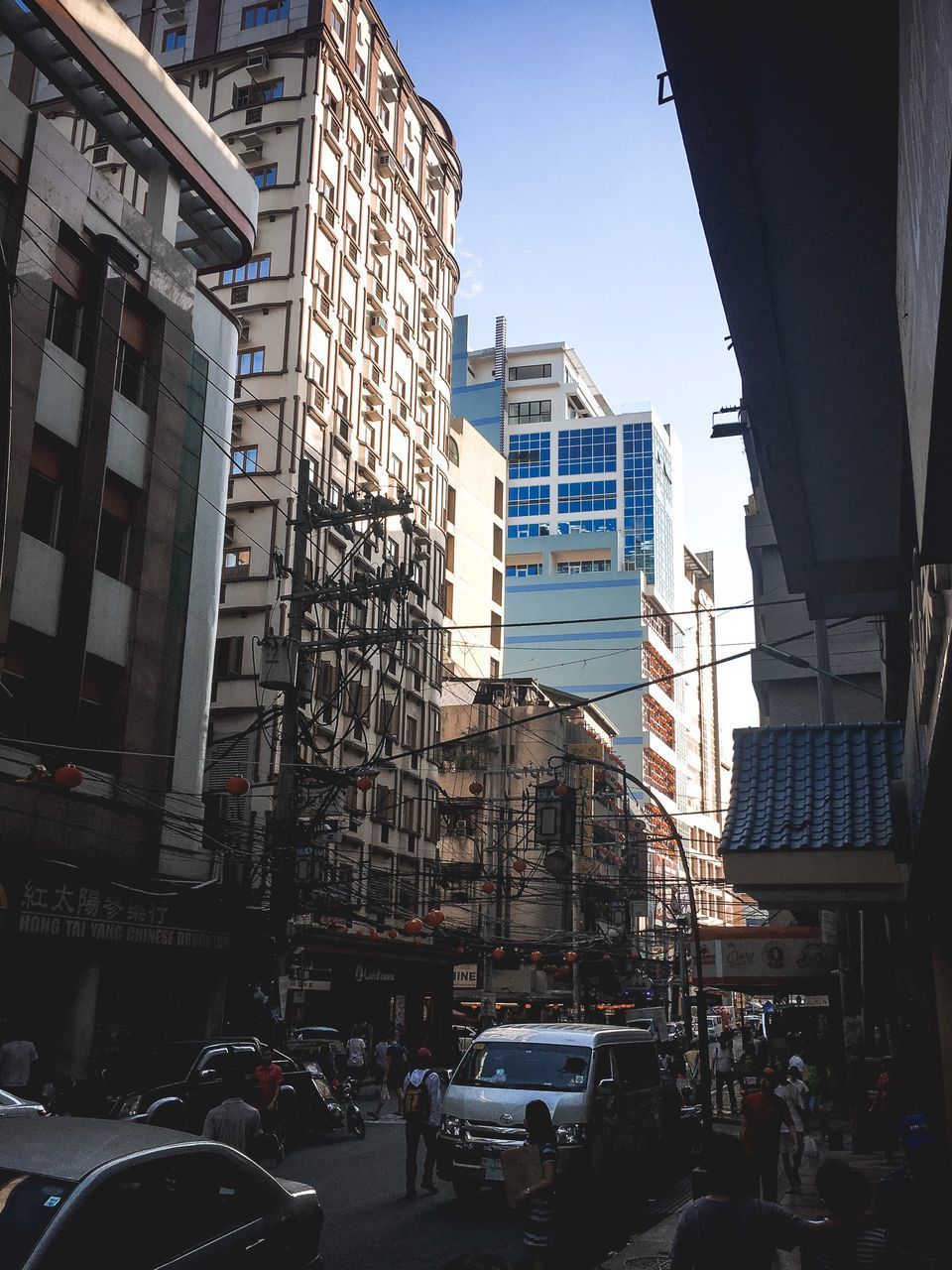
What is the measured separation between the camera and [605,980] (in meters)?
73.4

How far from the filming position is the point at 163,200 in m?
28.1

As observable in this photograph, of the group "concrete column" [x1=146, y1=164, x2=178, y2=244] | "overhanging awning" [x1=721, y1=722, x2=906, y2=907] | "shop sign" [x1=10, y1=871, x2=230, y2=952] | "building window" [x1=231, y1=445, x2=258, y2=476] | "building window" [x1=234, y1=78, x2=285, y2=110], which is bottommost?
"shop sign" [x1=10, y1=871, x2=230, y2=952]

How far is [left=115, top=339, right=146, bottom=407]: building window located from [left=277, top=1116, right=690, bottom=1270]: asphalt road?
17.1 metres

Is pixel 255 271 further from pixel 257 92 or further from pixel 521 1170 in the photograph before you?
pixel 521 1170

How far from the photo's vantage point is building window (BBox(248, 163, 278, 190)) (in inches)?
1758

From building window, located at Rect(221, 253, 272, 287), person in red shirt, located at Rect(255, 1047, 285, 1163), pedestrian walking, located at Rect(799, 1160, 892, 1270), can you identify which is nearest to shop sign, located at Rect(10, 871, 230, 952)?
person in red shirt, located at Rect(255, 1047, 285, 1163)

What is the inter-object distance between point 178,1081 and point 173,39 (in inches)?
1860

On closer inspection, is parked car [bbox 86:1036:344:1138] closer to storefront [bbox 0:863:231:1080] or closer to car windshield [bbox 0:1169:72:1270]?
storefront [bbox 0:863:231:1080]

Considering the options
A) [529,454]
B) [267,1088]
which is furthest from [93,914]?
[529,454]

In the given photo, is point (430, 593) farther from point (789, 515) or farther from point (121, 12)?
point (789, 515)

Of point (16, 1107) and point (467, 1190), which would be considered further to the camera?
point (467, 1190)

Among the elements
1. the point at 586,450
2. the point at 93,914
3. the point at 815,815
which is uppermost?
the point at 586,450

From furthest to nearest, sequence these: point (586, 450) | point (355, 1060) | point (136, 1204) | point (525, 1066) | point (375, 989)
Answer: point (586, 450) → point (375, 989) → point (355, 1060) → point (525, 1066) → point (136, 1204)

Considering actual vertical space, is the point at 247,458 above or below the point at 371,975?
above
